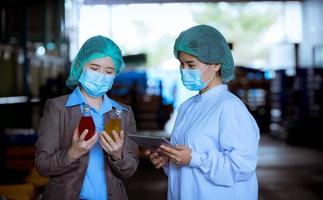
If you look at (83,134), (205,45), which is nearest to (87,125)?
(83,134)

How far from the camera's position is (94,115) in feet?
6.13

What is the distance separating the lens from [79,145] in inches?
65.7

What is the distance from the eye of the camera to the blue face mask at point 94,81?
1.85 metres

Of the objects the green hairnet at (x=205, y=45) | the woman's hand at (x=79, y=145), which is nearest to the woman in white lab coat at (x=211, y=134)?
the green hairnet at (x=205, y=45)

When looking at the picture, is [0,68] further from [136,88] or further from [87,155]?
[87,155]

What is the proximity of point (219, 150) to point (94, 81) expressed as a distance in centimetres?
52

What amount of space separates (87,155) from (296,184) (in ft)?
15.6

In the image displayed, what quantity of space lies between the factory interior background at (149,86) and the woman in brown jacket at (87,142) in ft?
2.93

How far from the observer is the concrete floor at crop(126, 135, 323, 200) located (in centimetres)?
551

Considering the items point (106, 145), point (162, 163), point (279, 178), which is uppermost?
point (106, 145)

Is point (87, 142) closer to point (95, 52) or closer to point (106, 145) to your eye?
point (106, 145)

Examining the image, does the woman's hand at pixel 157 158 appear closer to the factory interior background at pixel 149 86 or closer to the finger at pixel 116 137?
the finger at pixel 116 137

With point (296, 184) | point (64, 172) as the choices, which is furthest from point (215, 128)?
point (296, 184)

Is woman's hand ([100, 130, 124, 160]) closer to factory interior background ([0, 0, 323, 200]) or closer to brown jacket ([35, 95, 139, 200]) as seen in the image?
brown jacket ([35, 95, 139, 200])
